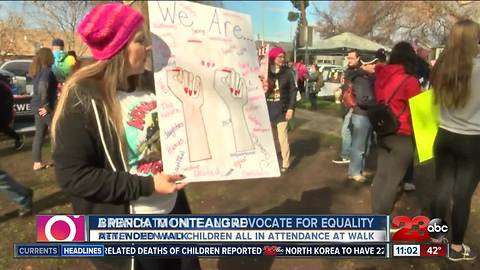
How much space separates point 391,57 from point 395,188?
1.24 meters

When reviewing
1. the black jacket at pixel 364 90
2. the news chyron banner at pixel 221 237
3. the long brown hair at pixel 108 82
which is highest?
the long brown hair at pixel 108 82

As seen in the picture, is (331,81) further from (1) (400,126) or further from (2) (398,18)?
(2) (398,18)

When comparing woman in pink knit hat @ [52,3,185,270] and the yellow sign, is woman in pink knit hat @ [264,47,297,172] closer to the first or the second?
the yellow sign

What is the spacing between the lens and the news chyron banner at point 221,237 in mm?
2170

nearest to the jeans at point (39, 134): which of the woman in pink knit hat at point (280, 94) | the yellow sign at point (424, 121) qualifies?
the woman in pink knit hat at point (280, 94)

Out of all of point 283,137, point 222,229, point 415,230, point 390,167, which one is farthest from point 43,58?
point 415,230

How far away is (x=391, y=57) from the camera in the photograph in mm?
4328

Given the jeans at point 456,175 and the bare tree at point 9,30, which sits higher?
the bare tree at point 9,30

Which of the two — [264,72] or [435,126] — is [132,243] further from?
[264,72]

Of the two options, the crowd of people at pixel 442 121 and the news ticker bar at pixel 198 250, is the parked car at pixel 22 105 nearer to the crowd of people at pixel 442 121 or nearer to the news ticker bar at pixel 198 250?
the crowd of people at pixel 442 121

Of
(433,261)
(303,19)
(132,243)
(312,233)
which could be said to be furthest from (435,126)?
(303,19)

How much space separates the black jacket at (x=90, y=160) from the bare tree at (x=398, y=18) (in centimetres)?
1390

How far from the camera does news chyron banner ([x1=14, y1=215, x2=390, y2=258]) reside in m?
2.17

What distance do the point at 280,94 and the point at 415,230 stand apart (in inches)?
167
